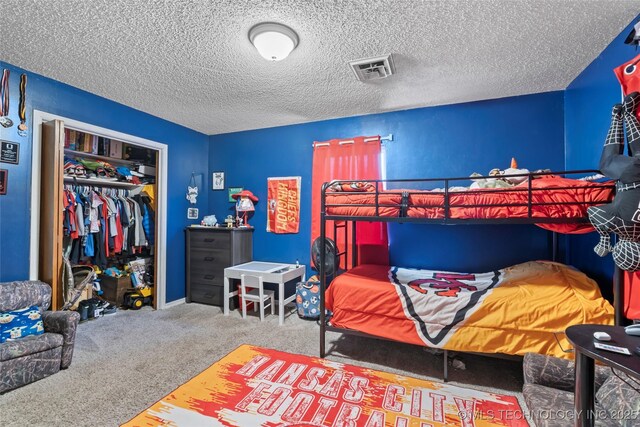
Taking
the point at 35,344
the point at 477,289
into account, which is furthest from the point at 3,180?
the point at 477,289

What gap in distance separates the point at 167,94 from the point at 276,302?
2765 millimetres

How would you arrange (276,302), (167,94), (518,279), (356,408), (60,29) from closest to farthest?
(356,408) < (60,29) < (518,279) < (167,94) < (276,302)

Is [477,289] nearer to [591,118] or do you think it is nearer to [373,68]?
[591,118]

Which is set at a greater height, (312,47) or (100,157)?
(312,47)

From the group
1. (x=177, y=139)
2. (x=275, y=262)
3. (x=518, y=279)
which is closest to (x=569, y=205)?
(x=518, y=279)

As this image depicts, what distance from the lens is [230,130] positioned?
13.8 feet

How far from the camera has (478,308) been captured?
2.00m

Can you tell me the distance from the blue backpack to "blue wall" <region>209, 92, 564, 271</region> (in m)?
0.52

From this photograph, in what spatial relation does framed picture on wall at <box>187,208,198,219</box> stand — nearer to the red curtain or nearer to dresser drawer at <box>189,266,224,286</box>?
dresser drawer at <box>189,266,224,286</box>

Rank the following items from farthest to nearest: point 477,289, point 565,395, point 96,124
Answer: point 96,124 < point 477,289 < point 565,395

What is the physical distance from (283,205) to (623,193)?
318 cm

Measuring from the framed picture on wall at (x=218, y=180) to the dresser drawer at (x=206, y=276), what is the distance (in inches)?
47.7

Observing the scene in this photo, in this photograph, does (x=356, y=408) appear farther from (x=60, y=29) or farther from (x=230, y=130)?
(x=230, y=130)

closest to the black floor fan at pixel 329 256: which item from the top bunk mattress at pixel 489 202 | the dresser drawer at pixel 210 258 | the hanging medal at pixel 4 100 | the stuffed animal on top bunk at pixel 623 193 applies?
the top bunk mattress at pixel 489 202
